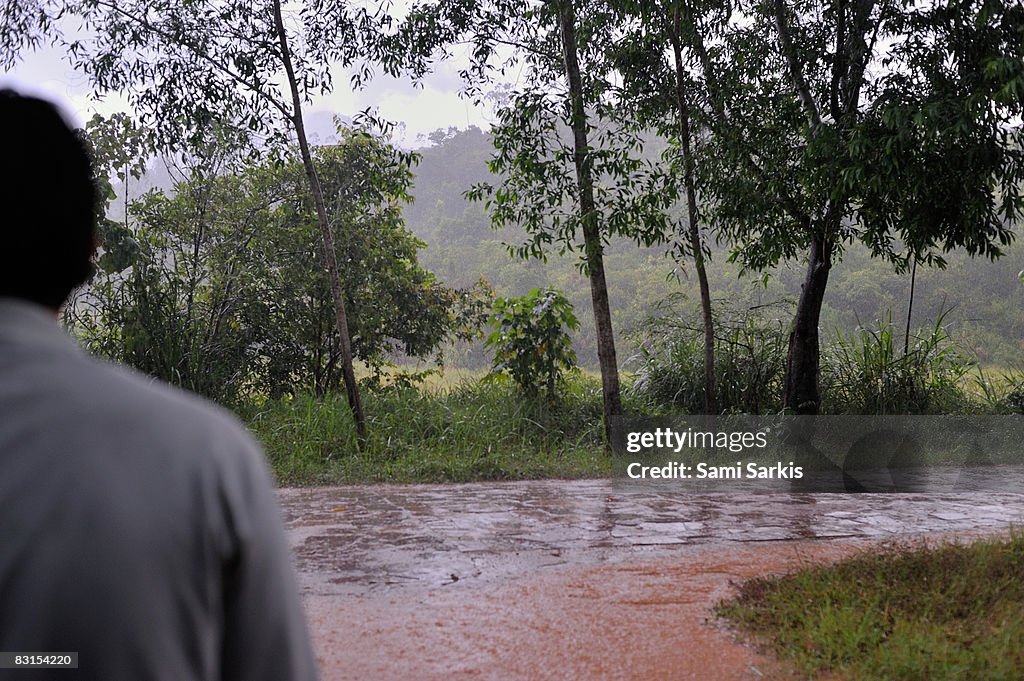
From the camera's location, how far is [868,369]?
10.4 m

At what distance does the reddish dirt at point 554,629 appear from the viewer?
11.9 ft

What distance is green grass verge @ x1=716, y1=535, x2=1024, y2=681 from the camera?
3527 mm

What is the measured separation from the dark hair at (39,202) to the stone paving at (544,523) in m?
3.98

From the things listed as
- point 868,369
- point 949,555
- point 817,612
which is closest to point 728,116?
point 868,369

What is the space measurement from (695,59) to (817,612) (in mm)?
6424

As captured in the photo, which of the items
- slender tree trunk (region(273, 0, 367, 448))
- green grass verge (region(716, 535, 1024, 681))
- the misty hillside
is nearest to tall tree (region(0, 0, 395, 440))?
slender tree trunk (region(273, 0, 367, 448))

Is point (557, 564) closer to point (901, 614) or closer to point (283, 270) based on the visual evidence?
point (901, 614)

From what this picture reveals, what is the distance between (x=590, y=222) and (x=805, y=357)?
2.78 meters

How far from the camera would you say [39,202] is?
90 centimetres

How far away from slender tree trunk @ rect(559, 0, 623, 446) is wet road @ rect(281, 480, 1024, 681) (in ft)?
4.16

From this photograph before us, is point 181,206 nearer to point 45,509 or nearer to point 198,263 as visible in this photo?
point 198,263

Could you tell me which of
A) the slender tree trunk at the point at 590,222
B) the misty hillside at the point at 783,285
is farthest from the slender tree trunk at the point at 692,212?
the misty hillside at the point at 783,285
